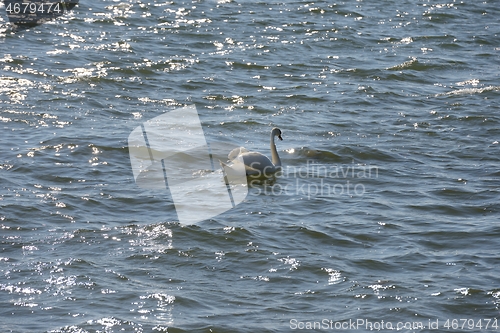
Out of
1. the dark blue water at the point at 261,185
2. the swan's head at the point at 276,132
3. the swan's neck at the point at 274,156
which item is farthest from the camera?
the swan's head at the point at 276,132

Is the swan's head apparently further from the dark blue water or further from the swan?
the swan

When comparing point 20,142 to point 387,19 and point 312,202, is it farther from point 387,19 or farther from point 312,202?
point 387,19

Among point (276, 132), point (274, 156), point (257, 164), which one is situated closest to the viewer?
point (257, 164)

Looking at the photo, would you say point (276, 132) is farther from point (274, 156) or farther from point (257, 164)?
point (257, 164)

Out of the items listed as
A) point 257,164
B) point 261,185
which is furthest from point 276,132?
point 261,185

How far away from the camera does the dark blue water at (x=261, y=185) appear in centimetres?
718

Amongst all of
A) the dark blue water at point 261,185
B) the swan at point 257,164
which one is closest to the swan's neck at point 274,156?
the swan at point 257,164

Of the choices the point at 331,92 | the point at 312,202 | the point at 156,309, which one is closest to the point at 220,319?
the point at 156,309

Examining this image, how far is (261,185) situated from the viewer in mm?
10648

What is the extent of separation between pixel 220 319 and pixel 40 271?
186 cm

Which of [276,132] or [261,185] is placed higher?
[276,132]

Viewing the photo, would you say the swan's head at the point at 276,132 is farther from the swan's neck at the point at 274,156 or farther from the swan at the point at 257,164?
the swan at the point at 257,164

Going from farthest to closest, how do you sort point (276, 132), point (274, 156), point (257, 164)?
point (276, 132), point (274, 156), point (257, 164)

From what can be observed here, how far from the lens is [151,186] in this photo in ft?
33.4
